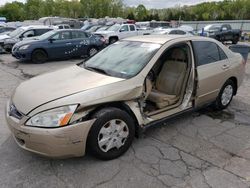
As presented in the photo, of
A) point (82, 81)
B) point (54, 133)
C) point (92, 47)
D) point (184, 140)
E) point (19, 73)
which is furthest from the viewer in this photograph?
point (92, 47)

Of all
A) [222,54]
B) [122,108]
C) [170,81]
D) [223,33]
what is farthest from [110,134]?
[223,33]

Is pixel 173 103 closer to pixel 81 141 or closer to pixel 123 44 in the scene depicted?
pixel 123 44

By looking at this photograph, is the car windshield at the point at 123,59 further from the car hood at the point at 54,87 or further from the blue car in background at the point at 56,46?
the blue car in background at the point at 56,46

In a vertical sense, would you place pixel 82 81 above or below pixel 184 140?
above

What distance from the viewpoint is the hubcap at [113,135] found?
3131 millimetres

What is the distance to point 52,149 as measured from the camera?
9.26 feet

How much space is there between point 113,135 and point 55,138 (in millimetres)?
758

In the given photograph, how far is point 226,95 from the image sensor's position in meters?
5.07

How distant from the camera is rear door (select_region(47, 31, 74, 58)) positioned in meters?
11.7

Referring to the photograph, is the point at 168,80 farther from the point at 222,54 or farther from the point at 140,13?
the point at 140,13

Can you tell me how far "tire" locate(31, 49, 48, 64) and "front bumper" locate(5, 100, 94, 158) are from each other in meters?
8.95

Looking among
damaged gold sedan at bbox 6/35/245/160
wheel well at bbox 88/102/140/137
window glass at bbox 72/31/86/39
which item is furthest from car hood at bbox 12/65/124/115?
window glass at bbox 72/31/86/39

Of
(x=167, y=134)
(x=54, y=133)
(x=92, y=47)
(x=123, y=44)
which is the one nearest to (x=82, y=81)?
(x=54, y=133)

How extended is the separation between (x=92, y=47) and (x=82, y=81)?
9940 millimetres
